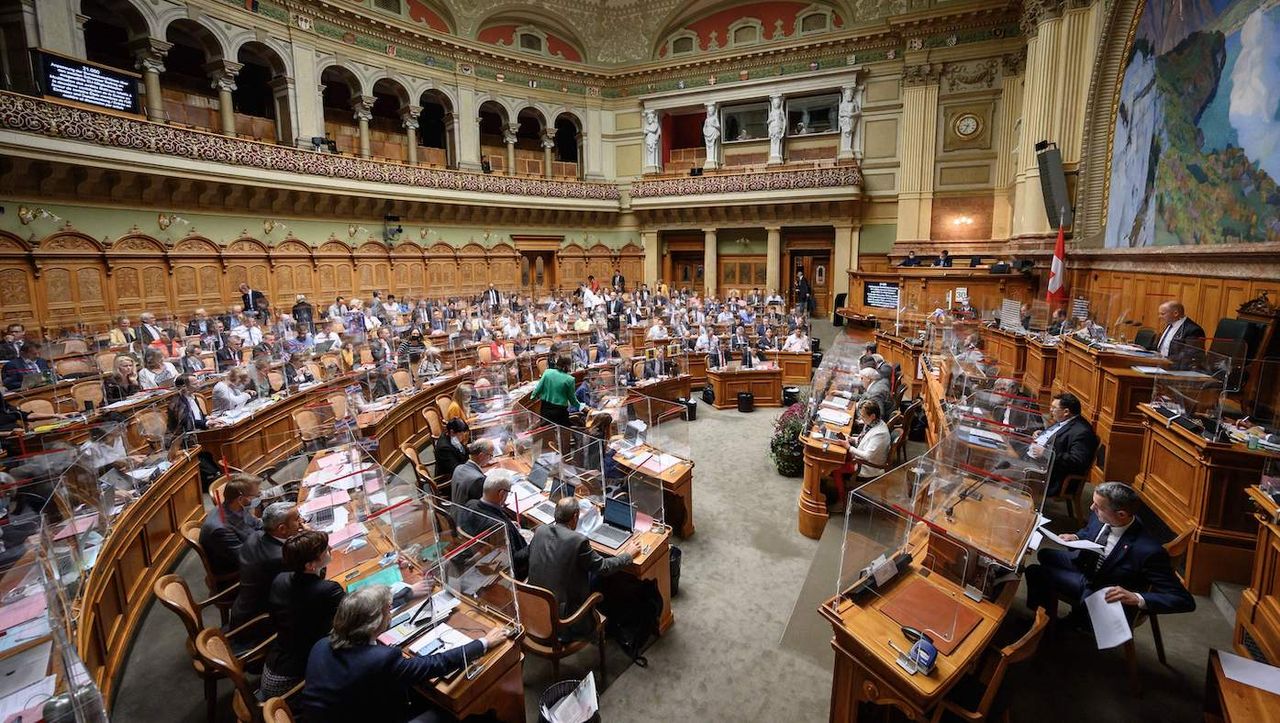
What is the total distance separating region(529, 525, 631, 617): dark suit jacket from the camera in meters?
4.04

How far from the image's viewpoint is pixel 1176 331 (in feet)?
23.0

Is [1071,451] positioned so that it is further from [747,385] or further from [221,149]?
[221,149]

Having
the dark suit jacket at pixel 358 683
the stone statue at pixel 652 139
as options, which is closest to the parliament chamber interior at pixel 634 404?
the dark suit jacket at pixel 358 683

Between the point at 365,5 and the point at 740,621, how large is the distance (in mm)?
22223

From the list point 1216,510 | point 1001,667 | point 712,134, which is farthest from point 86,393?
point 712,134

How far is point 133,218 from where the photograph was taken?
47.3 feet

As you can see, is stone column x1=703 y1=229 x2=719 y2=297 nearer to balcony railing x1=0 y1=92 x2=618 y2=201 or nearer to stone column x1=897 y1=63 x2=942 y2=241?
balcony railing x1=0 y1=92 x2=618 y2=201

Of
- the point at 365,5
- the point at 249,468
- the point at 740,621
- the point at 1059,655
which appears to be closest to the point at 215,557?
the point at 249,468

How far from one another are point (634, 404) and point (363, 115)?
17942mm

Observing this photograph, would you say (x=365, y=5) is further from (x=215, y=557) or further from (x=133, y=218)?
(x=215, y=557)

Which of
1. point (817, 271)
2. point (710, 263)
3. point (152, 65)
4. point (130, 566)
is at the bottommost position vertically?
point (130, 566)

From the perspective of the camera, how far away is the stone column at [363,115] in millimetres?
19703

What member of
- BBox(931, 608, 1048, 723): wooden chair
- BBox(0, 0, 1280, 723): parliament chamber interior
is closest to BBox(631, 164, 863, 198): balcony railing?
BBox(0, 0, 1280, 723): parliament chamber interior

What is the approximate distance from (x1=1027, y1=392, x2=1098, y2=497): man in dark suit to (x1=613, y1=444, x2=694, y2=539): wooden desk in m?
3.37
